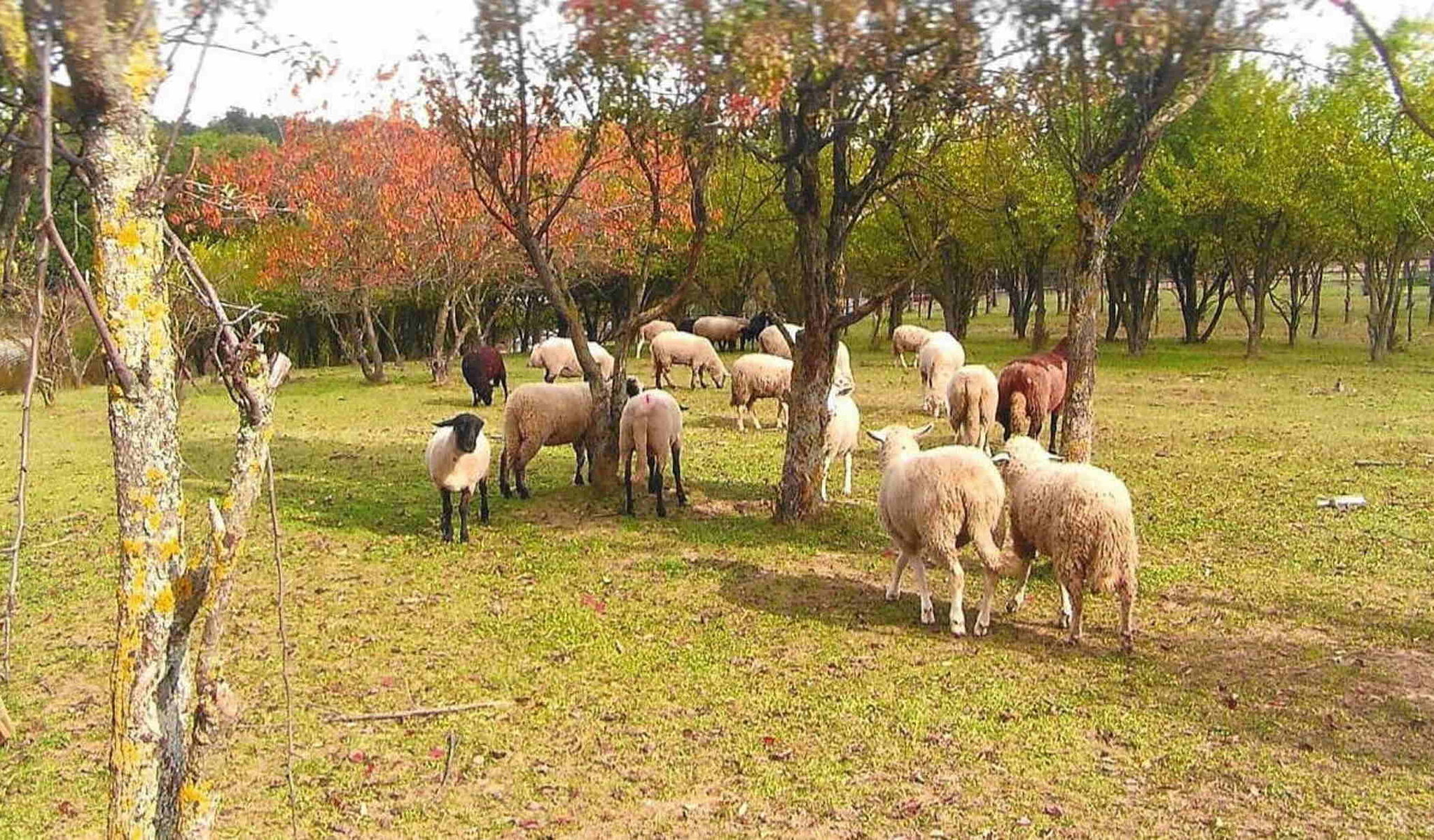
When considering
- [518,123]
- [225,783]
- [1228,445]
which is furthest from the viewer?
[1228,445]

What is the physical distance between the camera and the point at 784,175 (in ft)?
33.6

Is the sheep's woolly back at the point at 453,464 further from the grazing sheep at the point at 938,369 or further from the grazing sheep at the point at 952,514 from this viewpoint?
the grazing sheep at the point at 938,369

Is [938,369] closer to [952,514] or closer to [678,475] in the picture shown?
[678,475]

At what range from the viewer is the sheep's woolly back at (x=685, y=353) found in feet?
81.3

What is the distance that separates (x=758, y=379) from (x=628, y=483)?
21.6 feet

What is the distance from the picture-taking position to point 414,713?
6.60m

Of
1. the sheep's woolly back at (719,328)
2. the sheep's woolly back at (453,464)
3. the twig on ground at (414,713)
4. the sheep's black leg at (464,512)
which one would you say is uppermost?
the sheep's woolly back at (719,328)

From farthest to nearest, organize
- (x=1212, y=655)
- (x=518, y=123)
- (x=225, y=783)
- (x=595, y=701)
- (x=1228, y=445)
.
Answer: (x=1228, y=445), (x=518, y=123), (x=1212, y=655), (x=595, y=701), (x=225, y=783)

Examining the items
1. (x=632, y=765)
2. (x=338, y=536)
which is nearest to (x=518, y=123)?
(x=338, y=536)

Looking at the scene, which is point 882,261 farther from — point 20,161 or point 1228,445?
point 20,161

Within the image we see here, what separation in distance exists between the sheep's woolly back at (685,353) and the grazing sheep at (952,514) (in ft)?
54.8

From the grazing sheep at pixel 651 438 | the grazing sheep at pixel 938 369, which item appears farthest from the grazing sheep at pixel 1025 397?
the grazing sheep at pixel 651 438

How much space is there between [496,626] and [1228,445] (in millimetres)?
11642

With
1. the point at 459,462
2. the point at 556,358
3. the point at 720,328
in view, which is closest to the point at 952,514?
the point at 459,462
